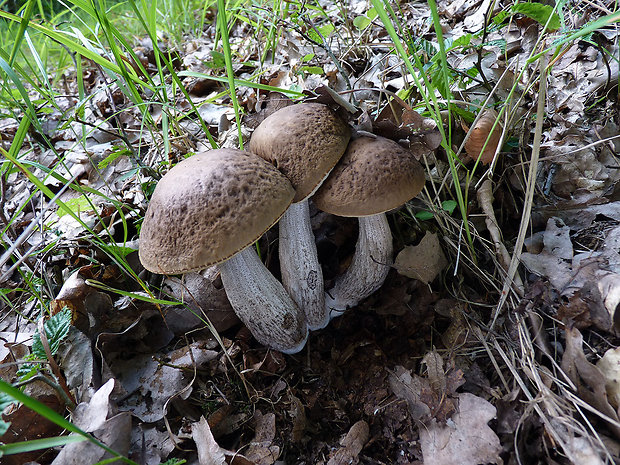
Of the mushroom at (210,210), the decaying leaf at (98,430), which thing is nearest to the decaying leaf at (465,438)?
the mushroom at (210,210)

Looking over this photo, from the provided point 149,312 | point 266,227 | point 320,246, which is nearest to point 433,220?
point 320,246

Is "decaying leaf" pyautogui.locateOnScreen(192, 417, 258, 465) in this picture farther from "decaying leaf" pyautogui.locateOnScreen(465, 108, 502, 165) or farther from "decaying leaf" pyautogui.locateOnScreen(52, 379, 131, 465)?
"decaying leaf" pyautogui.locateOnScreen(465, 108, 502, 165)

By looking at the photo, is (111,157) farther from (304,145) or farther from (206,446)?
(206,446)

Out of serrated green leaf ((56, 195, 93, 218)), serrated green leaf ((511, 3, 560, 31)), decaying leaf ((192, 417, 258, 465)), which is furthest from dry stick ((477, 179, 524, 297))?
serrated green leaf ((56, 195, 93, 218))

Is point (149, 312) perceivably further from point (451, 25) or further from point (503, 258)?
point (451, 25)

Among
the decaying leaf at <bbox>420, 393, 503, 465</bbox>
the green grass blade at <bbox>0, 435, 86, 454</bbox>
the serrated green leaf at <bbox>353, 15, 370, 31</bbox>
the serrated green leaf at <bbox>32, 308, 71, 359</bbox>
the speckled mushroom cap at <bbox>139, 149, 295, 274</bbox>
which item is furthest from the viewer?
the serrated green leaf at <bbox>353, 15, 370, 31</bbox>

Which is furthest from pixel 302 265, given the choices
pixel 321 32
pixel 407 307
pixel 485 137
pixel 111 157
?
pixel 321 32
